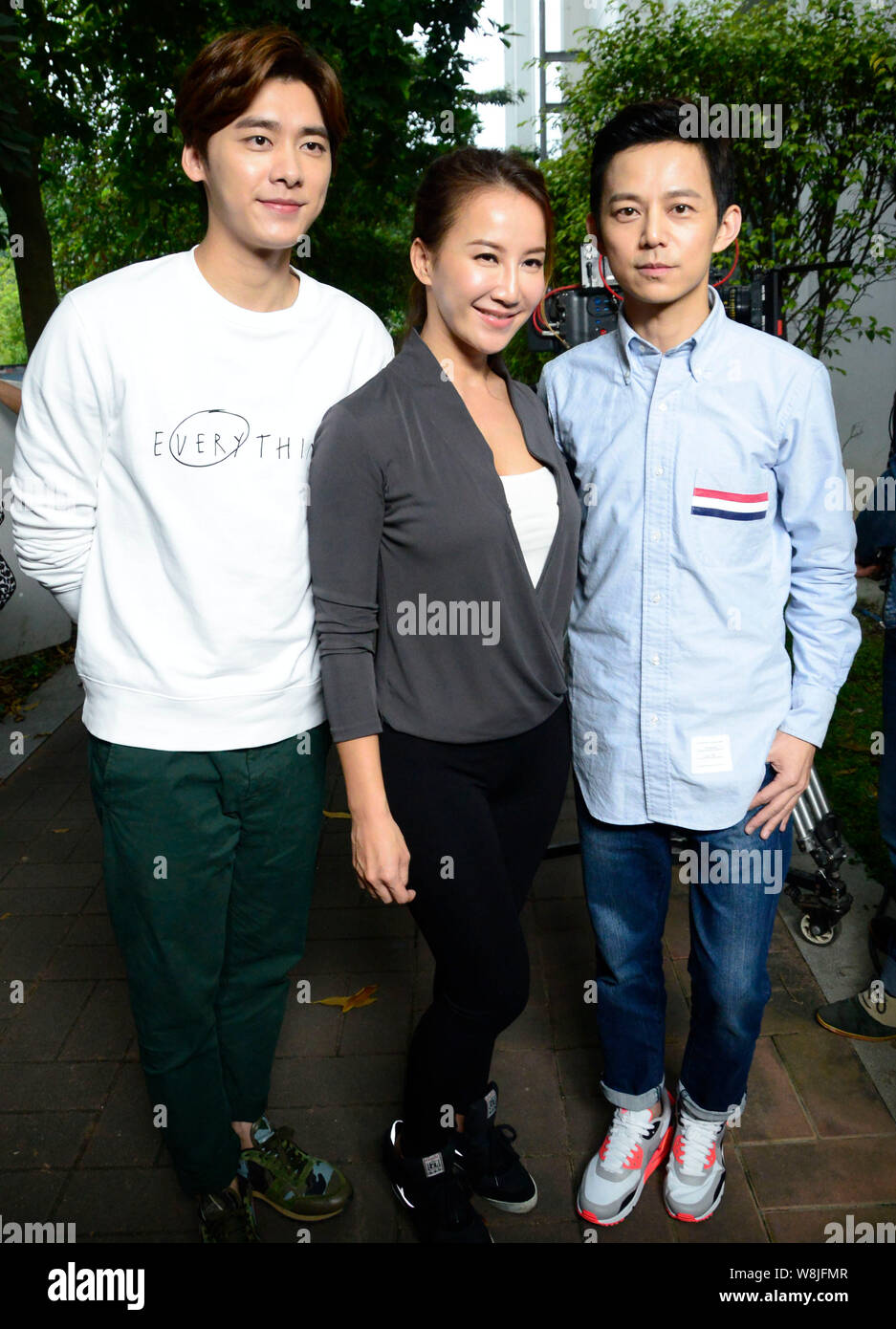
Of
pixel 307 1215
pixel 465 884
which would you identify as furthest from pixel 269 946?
pixel 307 1215

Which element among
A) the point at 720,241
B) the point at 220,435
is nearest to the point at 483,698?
the point at 220,435

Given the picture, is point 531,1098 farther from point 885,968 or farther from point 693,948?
point 885,968

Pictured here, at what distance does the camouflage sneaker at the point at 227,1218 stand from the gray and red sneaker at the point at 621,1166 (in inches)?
28.7

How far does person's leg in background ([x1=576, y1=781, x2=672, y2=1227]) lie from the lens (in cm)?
230

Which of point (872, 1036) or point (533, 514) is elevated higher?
point (533, 514)

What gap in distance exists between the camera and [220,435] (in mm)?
1881

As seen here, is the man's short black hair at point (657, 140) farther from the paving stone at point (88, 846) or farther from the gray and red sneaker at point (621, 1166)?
the paving stone at point (88, 846)

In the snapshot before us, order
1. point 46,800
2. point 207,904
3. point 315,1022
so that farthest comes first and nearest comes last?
point 46,800, point 315,1022, point 207,904

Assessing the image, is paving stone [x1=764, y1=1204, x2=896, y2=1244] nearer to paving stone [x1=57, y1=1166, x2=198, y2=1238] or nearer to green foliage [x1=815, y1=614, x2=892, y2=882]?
paving stone [x1=57, y1=1166, x2=198, y2=1238]

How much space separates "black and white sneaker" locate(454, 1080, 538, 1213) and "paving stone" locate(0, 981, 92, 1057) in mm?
1296

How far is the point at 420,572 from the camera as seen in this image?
1910 millimetres

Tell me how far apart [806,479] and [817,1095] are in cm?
164

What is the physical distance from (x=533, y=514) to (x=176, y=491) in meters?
0.64

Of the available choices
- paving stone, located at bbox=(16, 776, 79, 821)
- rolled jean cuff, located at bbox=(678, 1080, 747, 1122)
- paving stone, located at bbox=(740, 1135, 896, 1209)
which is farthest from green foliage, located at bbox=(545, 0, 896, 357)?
rolled jean cuff, located at bbox=(678, 1080, 747, 1122)
